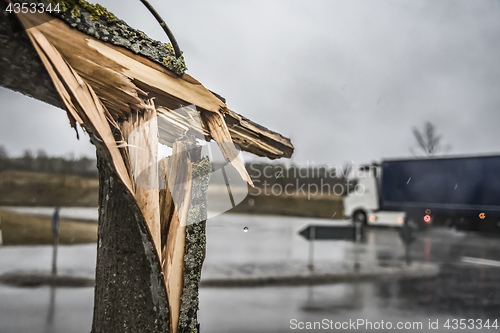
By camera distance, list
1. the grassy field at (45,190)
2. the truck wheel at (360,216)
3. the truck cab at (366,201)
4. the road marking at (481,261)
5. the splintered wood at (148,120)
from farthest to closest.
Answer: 1. the grassy field at (45,190)
2. the truck wheel at (360,216)
3. the truck cab at (366,201)
4. the road marking at (481,261)
5. the splintered wood at (148,120)

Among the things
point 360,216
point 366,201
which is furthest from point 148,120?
point 360,216

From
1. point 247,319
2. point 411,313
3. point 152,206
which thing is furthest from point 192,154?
point 411,313

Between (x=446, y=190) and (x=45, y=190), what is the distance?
16170 millimetres

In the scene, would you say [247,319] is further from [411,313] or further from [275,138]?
[275,138]

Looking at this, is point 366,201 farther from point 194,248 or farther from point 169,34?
point 169,34

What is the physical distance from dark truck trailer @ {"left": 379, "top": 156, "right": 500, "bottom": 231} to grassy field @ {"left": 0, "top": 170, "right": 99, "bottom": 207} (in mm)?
11902

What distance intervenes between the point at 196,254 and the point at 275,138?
24.3 inches

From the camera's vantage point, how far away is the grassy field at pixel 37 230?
9.07 meters

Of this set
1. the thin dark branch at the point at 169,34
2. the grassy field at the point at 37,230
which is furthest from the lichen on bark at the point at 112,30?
the grassy field at the point at 37,230

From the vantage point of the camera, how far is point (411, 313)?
4.67 metres

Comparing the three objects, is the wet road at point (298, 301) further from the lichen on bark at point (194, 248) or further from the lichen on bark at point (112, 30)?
the lichen on bark at point (112, 30)

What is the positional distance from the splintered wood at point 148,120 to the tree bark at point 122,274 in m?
0.06

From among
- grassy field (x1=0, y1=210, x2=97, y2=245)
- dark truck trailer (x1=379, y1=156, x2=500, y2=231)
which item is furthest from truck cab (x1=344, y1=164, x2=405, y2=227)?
grassy field (x1=0, y1=210, x2=97, y2=245)

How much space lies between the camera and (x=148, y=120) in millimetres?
1126
